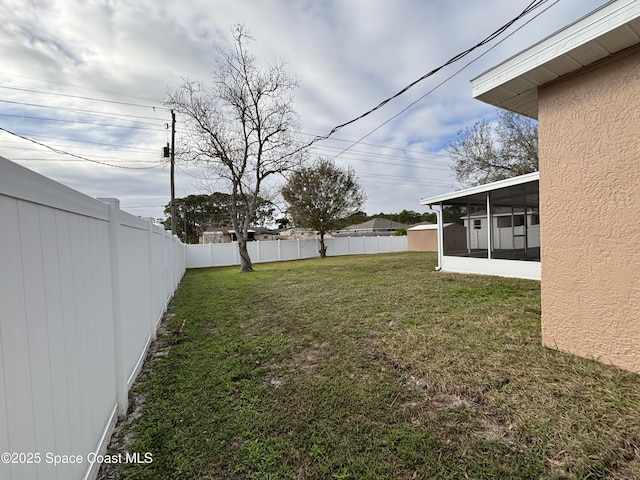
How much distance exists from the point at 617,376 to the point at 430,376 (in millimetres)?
1501

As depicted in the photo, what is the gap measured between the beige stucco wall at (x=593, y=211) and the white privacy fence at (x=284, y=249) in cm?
1655

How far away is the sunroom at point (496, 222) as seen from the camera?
313 inches

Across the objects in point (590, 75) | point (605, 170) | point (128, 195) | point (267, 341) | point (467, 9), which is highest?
point (467, 9)

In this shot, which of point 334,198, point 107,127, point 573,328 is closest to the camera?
point 573,328

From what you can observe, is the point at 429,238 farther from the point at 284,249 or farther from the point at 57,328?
the point at 57,328

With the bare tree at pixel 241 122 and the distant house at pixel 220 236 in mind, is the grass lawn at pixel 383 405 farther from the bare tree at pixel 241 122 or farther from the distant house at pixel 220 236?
the distant house at pixel 220 236

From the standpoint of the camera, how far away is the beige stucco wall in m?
2.59

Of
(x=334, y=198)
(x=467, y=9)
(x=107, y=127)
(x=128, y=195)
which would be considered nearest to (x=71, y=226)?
(x=467, y=9)

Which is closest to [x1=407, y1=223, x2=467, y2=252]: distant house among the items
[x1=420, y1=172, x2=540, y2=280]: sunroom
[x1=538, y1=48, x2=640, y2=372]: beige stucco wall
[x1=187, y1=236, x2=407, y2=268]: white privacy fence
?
[x1=187, y1=236, x2=407, y2=268]: white privacy fence

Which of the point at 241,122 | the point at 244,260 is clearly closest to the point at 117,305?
the point at 244,260

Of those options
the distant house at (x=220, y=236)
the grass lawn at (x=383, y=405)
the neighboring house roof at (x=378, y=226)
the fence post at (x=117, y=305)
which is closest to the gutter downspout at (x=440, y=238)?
the grass lawn at (x=383, y=405)

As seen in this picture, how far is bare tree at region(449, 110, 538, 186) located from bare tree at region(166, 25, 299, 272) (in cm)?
960

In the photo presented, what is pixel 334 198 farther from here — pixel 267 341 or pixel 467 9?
pixel 267 341

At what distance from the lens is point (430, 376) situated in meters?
2.82
